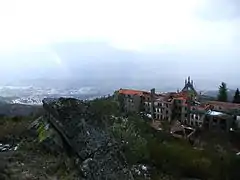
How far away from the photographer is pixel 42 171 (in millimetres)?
9367

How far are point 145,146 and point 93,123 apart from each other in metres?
4.26

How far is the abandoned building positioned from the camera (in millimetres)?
24938

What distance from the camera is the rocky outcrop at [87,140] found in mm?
9430

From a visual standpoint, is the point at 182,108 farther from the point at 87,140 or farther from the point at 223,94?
the point at 87,140

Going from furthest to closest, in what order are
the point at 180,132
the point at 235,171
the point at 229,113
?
the point at 229,113, the point at 180,132, the point at 235,171

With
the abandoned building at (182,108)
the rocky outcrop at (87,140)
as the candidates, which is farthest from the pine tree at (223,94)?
the rocky outcrop at (87,140)

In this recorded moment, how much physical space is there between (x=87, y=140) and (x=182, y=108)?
17.1 meters

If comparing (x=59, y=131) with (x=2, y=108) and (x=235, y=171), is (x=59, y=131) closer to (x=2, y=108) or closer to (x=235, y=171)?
(x=235, y=171)

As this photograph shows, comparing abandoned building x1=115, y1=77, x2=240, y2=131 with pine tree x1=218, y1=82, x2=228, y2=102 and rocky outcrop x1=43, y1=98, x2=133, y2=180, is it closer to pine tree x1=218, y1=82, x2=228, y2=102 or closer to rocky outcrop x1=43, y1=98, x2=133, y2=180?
pine tree x1=218, y1=82, x2=228, y2=102

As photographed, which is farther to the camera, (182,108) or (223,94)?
(223,94)

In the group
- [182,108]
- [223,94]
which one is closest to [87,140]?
[182,108]

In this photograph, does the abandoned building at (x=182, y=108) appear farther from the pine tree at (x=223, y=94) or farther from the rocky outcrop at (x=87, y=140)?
the rocky outcrop at (x=87, y=140)

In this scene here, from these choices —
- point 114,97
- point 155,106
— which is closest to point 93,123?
point 155,106

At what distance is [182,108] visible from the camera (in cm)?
2683
